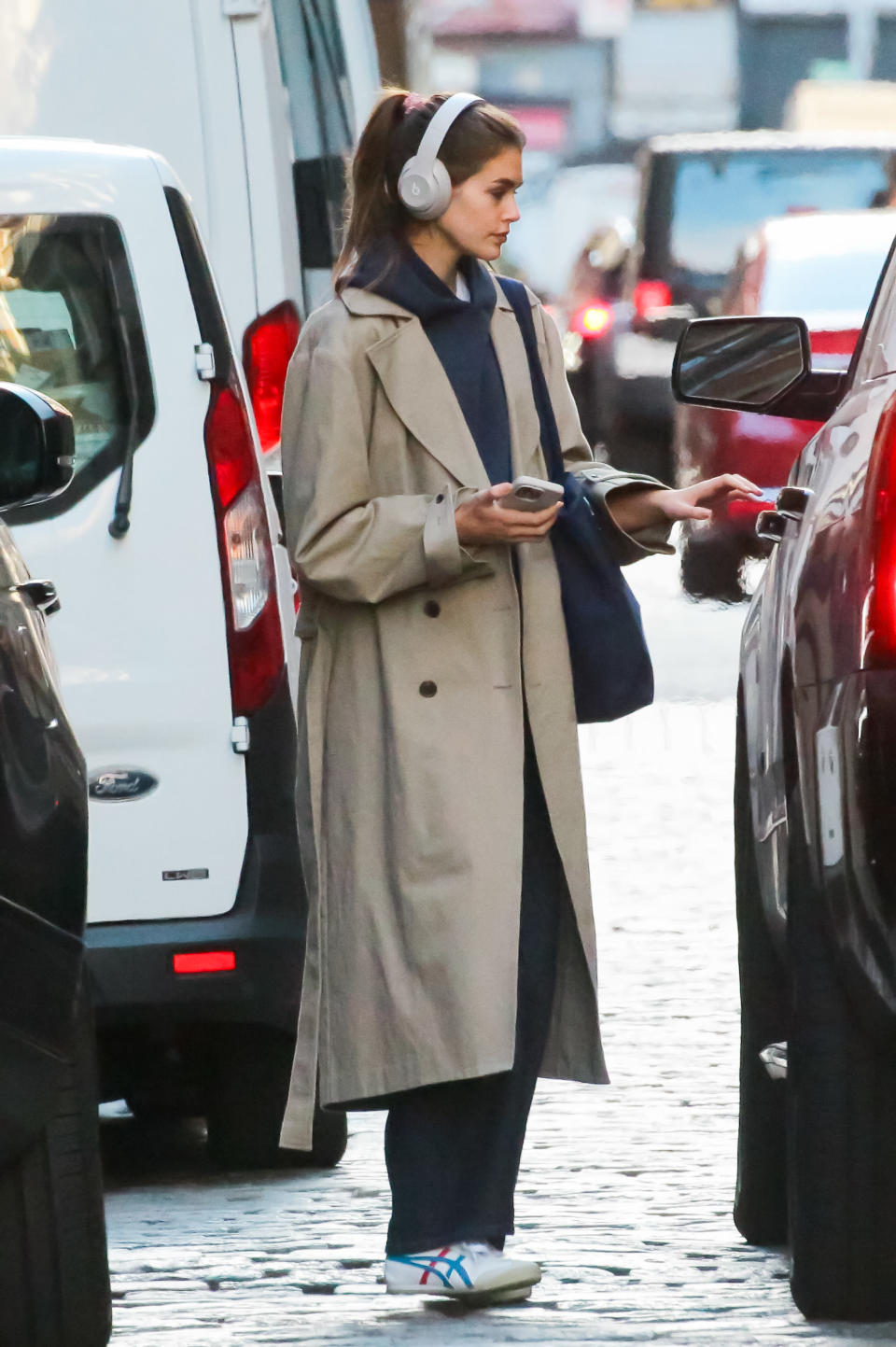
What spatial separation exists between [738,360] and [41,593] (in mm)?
1160

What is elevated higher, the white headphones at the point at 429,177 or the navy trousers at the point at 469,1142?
the white headphones at the point at 429,177

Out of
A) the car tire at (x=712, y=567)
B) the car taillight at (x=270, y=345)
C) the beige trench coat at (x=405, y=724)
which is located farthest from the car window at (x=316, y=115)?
the car tire at (x=712, y=567)

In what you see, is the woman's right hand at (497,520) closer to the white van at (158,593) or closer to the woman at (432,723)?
the woman at (432,723)

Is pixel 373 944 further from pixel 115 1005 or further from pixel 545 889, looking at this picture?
pixel 115 1005

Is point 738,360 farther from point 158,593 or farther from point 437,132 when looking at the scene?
point 158,593

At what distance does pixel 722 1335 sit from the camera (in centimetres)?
446

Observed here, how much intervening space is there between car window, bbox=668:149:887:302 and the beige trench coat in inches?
558

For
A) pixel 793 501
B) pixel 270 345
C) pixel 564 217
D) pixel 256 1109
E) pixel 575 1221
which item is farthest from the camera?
pixel 564 217

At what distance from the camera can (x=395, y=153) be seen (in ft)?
15.8

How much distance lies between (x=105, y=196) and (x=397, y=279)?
1015mm

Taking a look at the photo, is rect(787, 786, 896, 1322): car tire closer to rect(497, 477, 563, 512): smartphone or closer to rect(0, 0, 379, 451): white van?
rect(497, 477, 563, 512): smartphone

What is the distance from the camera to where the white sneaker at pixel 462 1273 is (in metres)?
4.74

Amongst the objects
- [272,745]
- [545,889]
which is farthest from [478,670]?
[272,745]

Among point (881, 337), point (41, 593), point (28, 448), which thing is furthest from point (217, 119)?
point (28, 448)
